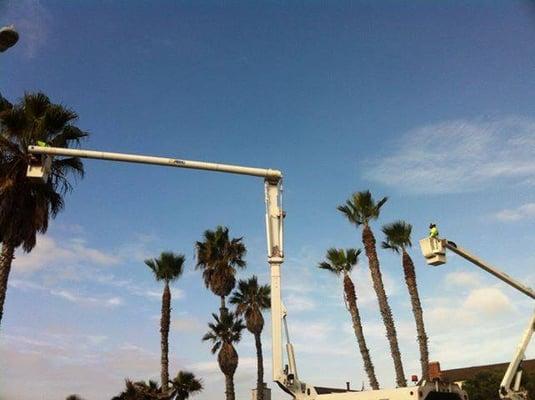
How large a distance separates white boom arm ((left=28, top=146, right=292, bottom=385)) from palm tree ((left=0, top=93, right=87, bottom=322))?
840 centimetres

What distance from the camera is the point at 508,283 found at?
15258mm

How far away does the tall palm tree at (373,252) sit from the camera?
1385 inches

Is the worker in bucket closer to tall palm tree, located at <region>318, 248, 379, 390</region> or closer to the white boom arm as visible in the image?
the white boom arm

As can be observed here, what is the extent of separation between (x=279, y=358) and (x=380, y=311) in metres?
26.9

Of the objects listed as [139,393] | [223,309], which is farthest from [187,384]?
[223,309]

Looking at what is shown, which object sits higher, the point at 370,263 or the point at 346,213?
the point at 346,213

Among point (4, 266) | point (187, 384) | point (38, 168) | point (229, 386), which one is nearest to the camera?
point (38, 168)

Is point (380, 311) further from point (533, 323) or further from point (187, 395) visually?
point (533, 323)

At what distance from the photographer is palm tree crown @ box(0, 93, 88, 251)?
20016 millimetres

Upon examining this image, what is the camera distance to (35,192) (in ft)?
68.4

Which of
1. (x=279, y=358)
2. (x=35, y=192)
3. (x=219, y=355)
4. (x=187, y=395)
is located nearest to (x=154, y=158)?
(x=279, y=358)

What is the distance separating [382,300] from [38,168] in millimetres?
28978

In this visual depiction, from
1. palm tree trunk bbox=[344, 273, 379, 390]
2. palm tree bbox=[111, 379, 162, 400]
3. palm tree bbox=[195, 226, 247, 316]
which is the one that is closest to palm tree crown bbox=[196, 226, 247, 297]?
palm tree bbox=[195, 226, 247, 316]

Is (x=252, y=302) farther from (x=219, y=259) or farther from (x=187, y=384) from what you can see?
(x=187, y=384)
